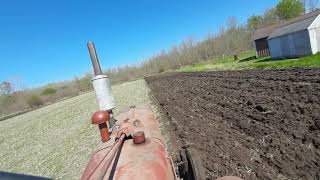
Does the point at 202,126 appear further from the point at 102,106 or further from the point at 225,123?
the point at 102,106

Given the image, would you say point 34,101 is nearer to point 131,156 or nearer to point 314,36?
point 314,36

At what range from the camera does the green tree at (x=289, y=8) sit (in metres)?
59.9

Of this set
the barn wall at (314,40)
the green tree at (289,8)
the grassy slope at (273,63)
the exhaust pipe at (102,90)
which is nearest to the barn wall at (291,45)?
the barn wall at (314,40)

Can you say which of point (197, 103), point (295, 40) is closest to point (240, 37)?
point (295, 40)

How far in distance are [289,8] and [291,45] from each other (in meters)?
43.8

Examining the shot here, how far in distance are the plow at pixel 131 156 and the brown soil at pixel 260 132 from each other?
1.19 meters

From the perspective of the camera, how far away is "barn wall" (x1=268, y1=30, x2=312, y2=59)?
21070 millimetres

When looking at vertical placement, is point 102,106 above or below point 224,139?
above

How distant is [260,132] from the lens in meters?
6.30

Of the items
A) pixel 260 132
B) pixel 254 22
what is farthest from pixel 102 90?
pixel 254 22

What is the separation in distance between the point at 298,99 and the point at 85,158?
613 cm

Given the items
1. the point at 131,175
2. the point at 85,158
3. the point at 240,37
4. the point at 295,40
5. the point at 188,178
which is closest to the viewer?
the point at 131,175

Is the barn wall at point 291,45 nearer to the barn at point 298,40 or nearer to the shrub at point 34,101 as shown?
the barn at point 298,40

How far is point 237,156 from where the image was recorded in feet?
17.8
